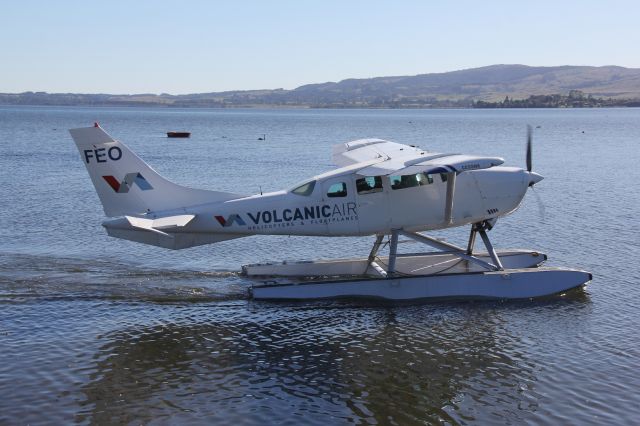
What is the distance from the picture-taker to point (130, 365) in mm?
13883

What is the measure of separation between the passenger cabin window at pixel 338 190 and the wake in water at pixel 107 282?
3107 mm

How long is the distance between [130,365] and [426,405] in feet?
17.5

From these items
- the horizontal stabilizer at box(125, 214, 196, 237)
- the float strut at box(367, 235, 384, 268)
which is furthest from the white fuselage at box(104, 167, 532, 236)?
the float strut at box(367, 235, 384, 268)

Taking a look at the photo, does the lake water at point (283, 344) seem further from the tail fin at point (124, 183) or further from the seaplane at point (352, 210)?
the tail fin at point (124, 183)

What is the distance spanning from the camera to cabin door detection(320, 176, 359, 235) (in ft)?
59.1

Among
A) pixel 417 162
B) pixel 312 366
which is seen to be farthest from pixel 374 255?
pixel 312 366

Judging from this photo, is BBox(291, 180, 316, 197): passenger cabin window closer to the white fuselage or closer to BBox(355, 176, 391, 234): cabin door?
the white fuselage

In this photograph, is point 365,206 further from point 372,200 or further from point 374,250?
point 374,250

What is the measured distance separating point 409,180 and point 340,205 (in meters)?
1.69

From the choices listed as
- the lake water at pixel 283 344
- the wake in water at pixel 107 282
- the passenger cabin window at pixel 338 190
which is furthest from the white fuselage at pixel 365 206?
the lake water at pixel 283 344

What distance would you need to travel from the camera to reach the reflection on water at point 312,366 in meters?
12.0

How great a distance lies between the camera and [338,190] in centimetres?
1800

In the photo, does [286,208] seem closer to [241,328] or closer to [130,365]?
[241,328]

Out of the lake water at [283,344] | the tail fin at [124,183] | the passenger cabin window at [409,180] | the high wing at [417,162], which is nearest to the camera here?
the lake water at [283,344]
